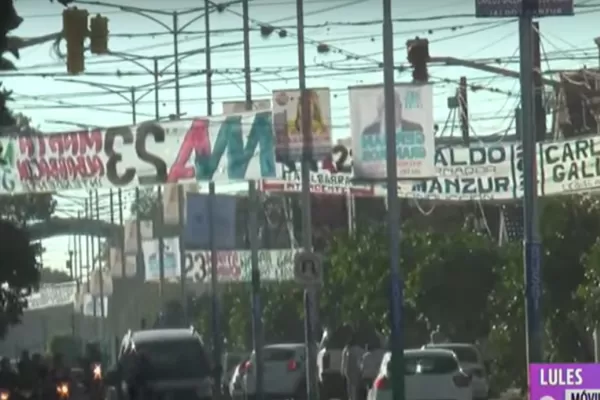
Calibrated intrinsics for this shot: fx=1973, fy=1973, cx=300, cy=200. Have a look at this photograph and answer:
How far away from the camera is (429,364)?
36688 mm

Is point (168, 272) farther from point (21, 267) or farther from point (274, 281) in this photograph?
point (21, 267)

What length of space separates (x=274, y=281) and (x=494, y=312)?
32.5 metres

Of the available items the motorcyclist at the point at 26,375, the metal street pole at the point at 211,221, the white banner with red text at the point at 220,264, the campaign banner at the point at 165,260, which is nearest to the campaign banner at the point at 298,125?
the metal street pole at the point at 211,221

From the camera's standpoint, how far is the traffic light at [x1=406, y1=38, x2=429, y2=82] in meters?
34.8

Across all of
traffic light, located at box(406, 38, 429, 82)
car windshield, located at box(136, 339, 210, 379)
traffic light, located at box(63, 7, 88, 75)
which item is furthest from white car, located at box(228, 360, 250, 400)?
traffic light, located at box(63, 7, 88, 75)

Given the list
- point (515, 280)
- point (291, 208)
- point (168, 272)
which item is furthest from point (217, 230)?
point (291, 208)

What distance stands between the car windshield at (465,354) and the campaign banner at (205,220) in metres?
9.85

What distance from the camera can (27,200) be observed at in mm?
69312

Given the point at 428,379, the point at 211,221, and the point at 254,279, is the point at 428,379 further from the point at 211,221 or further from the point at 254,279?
the point at 211,221

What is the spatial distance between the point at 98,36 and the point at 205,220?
2447cm

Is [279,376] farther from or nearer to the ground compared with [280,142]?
nearer to the ground

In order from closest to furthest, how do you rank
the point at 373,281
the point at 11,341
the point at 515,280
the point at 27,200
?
the point at 515,280 → the point at 373,281 → the point at 27,200 → the point at 11,341

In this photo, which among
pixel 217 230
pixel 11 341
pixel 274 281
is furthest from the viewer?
pixel 11 341

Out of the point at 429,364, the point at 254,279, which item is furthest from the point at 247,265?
the point at 429,364
